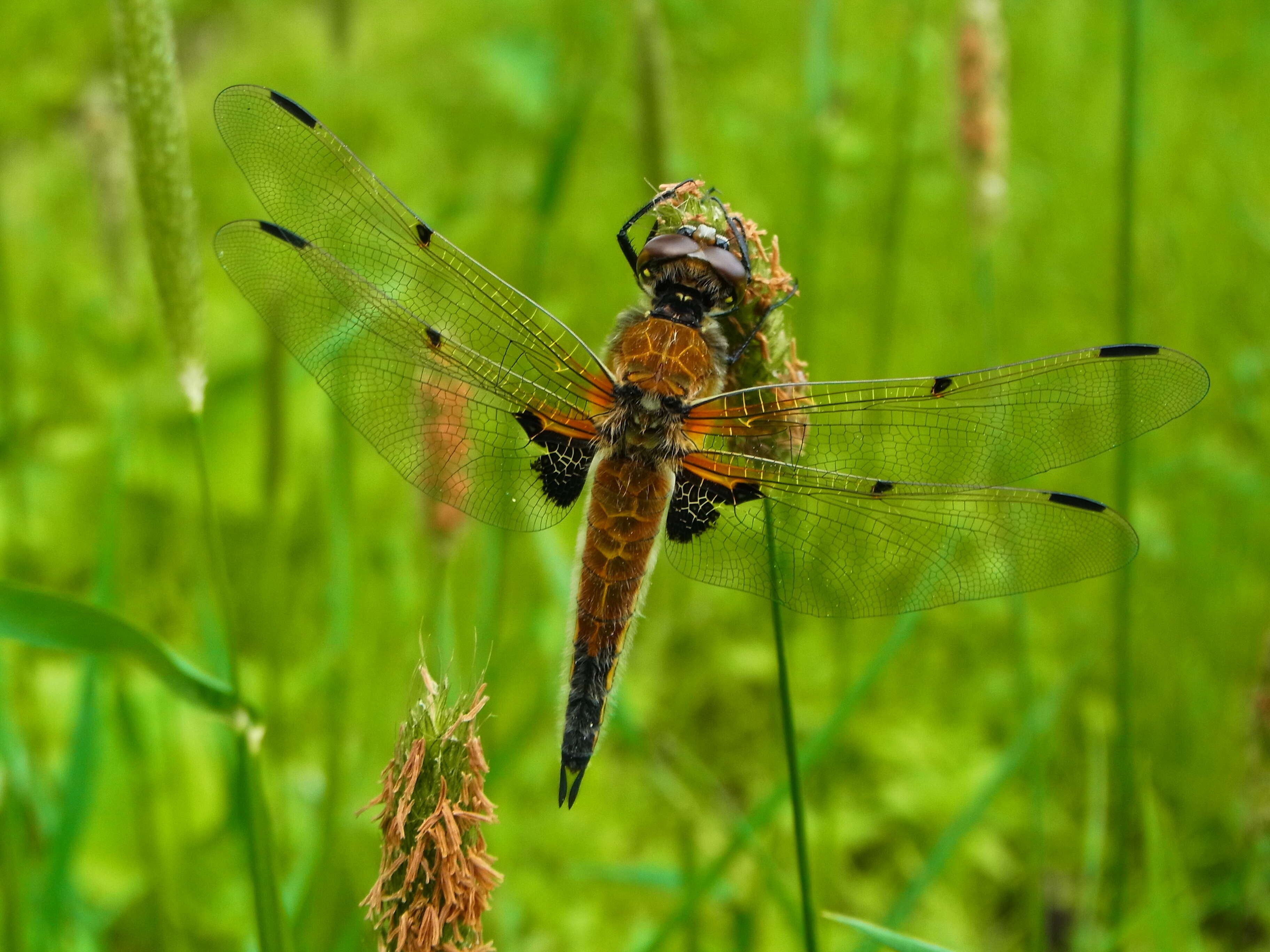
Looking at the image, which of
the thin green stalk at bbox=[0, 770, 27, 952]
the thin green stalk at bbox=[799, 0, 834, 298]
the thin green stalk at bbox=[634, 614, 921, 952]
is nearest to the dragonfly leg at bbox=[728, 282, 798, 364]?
the thin green stalk at bbox=[634, 614, 921, 952]

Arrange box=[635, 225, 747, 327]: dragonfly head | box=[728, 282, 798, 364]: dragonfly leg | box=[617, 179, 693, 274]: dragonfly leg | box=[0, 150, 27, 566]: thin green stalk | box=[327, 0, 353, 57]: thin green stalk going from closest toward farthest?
box=[728, 282, 798, 364]: dragonfly leg
box=[617, 179, 693, 274]: dragonfly leg
box=[635, 225, 747, 327]: dragonfly head
box=[0, 150, 27, 566]: thin green stalk
box=[327, 0, 353, 57]: thin green stalk

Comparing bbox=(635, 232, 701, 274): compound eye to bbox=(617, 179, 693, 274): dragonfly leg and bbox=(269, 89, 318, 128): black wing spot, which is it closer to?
bbox=(617, 179, 693, 274): dragonfly leg

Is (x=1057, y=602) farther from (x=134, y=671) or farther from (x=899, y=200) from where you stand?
(x=134, y=671)

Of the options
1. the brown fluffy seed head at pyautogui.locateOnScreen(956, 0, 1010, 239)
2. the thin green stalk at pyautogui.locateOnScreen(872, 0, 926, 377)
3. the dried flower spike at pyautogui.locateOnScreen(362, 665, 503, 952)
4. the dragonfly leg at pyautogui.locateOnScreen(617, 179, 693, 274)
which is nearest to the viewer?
Answer: the dried flower spike at pyautogui.locateOnScreen(362, 665, 503, 952)

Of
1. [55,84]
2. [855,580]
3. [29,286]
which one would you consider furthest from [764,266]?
[55,84]

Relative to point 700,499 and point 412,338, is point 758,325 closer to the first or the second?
point 700,499
